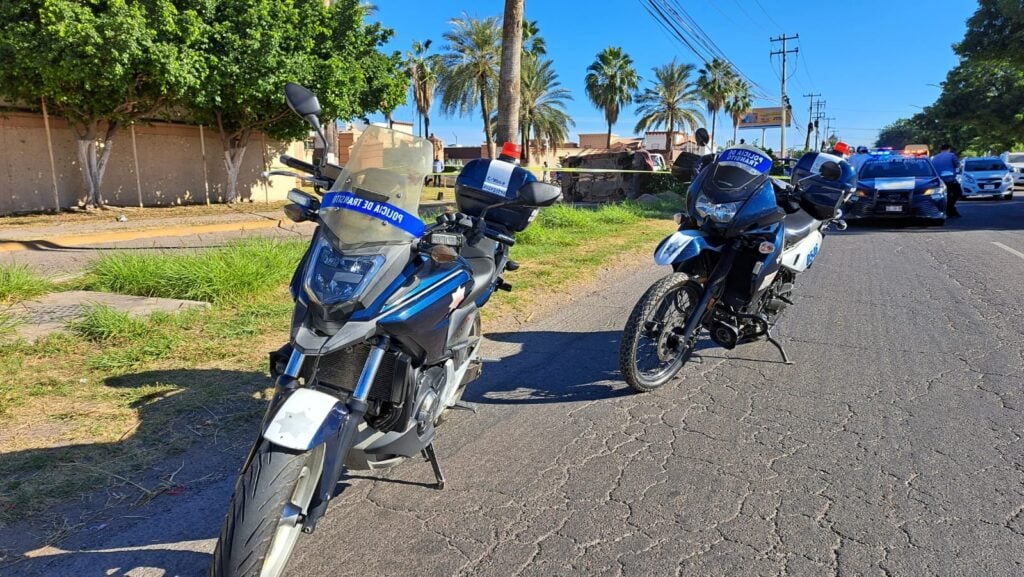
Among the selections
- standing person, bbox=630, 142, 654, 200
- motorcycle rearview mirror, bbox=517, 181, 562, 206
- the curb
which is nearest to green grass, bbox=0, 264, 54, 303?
the curb

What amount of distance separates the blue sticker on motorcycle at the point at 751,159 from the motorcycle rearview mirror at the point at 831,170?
38 cm

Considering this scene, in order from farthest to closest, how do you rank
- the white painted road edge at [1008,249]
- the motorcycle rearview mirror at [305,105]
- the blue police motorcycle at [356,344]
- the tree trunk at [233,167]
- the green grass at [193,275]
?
1. the tree trunk at [233,167]
2. the white painted road edge at [1008,249]
3. the green grass at [193,275]
4. the motorcycle rearview mirror at [305,105]
5. the blue police motorcycle at [356,344]

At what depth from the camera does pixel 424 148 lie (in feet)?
9.36

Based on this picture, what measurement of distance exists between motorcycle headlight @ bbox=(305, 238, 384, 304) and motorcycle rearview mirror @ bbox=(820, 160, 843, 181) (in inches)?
134

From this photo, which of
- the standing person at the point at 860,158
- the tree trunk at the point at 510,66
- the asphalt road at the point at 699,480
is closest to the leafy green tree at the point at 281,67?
the tree trunk at the point at 510,66

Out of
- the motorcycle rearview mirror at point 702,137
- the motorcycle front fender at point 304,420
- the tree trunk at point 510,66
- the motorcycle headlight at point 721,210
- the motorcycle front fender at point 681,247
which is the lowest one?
the motorcycle front fender at point 304,420

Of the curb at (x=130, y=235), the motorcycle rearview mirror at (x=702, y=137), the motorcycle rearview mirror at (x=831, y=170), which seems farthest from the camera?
the curb at (x=130, y=235)

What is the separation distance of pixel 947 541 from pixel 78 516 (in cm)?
364

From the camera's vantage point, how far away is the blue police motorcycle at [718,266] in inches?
165

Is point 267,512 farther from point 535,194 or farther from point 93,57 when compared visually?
point 93,57

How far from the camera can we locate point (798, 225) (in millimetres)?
4828

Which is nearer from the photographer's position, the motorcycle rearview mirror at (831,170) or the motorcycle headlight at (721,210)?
the motorcycle headlight at (721,210)

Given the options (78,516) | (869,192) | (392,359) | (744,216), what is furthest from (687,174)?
(869,192)

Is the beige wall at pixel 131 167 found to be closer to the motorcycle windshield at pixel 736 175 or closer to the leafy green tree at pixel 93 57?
the leafy green tree at pixel 93 57
